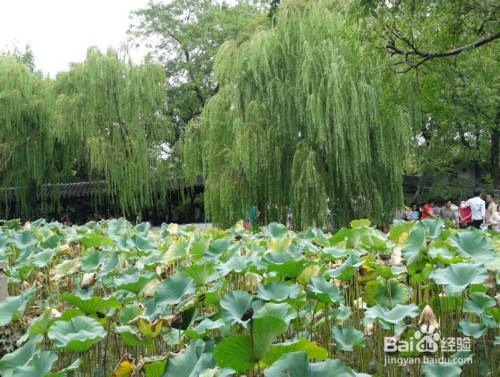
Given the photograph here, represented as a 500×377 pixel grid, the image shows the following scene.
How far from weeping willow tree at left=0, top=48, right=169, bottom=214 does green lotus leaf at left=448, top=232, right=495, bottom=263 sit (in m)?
11.7

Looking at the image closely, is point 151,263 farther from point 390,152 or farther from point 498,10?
point 390,152

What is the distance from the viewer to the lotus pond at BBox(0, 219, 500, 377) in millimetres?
1487

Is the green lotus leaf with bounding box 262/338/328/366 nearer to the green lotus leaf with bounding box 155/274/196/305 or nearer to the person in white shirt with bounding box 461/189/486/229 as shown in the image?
the green lotus leaf with bounding box 155/274/196/305

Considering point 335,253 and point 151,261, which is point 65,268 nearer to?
point 151,261

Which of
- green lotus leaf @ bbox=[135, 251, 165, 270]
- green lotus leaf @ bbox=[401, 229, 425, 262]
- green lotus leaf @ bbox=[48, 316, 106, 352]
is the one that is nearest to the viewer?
green lotus leaf @ bbox=[48, 316, 106, 352]

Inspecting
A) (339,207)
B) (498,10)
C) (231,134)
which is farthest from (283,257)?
(231,134)

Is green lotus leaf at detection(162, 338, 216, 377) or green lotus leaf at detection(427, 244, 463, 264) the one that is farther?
green lotus leaf at detection(427, 244, 463, 264)

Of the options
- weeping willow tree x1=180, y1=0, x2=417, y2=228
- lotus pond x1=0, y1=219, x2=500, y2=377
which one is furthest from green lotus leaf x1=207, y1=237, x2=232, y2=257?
weeping willow tree x1=180, y1=0, x2=417, y2=228

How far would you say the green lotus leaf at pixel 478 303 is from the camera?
6.91 feet

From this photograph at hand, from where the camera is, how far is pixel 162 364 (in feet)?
4.93

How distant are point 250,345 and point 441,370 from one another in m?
0.60

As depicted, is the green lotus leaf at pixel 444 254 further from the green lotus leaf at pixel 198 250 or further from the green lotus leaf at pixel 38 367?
the green lotus leaf at pixel 38 367

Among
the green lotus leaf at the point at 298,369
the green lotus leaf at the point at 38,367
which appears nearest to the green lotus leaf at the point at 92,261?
the green lotus leaf at the point at 38,367

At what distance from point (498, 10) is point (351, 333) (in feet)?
20.1
